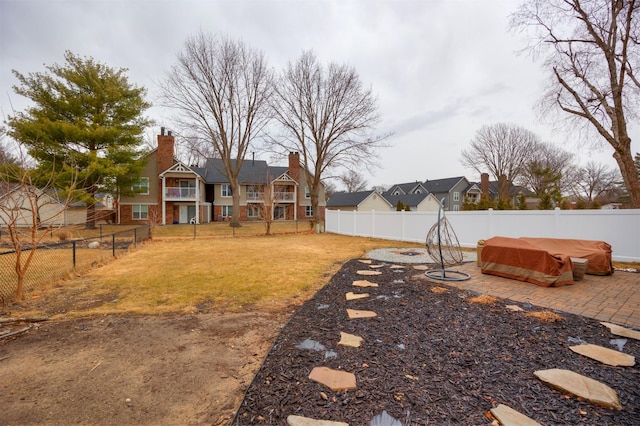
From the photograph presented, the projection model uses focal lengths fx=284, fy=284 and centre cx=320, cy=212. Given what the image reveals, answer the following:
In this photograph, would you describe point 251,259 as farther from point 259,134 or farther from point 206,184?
point 206,184

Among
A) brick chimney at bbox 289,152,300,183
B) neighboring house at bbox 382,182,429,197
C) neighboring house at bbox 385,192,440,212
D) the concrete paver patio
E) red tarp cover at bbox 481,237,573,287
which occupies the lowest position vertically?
the concrete paver patio

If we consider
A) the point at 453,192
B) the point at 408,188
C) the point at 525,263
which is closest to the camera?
the point at 525,263

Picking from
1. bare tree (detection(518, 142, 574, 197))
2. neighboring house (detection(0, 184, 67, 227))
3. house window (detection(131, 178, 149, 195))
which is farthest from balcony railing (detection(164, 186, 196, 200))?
bare tree (detection(518, 142, 574, 197))

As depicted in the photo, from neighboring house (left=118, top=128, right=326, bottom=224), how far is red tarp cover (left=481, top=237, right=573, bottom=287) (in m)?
19.0

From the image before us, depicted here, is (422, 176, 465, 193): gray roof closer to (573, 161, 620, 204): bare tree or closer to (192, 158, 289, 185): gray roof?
(573, 161, 620, 204): bare tree

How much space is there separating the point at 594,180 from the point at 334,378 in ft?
161

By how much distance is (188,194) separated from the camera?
2719 centimetres

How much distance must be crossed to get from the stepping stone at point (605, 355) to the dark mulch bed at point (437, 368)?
0.09 meters

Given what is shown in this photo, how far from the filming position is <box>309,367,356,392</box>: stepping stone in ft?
7.73

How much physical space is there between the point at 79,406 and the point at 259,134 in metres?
22.2

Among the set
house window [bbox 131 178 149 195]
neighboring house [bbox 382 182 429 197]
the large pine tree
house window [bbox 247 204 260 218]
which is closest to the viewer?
the large pine tree

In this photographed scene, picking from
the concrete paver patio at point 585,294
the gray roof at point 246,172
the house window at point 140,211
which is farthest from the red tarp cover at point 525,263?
the house window at point 140,211

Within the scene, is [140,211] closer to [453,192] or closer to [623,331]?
[623,331]

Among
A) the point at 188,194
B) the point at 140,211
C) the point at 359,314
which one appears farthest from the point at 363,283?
the point at 140,211
